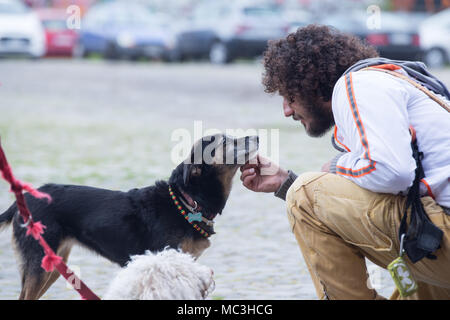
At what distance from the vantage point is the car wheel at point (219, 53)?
72.2ft

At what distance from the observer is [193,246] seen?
4.19m

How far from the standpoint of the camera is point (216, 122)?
11461mm

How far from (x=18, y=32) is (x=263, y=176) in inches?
733

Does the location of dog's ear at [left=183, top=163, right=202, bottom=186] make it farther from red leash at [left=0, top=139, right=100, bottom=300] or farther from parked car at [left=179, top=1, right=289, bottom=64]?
parked car at [left=179, top=1, right=289, bottom=64]

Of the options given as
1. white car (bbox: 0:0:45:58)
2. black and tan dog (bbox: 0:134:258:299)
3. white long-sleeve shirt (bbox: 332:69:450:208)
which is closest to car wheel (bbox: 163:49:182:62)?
white car (bbox: 0:0:45:58)

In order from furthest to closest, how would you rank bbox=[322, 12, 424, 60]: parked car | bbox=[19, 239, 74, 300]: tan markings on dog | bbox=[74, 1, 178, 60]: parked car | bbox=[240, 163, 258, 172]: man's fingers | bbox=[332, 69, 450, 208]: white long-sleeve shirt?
1. bbox=[74, 1, 178, 60]: parked car
2. bbox=[322, 12, 424, 60]: parked car
3. bbox=[240, 163, 258, 172]: man's fingers
4. bbox=[19, 239, 74, 300]: tan markings on dog
5. bbox=[332, 69, 450, 208]: white long-sleeve shirt

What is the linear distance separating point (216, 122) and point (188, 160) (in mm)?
7187

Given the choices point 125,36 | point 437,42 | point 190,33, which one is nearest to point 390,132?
point 437,42

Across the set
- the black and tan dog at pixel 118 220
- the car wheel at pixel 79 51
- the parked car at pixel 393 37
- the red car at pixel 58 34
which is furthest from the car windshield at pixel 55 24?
the black and tan dog at pixel 118 220

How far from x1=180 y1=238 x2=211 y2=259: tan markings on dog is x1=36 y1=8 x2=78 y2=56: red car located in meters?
19.9

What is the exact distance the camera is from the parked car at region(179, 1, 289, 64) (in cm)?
2142

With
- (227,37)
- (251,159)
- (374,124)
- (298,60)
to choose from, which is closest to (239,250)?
(251,159)

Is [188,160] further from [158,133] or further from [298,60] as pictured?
[158,133]

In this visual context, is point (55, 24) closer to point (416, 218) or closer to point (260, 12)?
point (260, 12)
